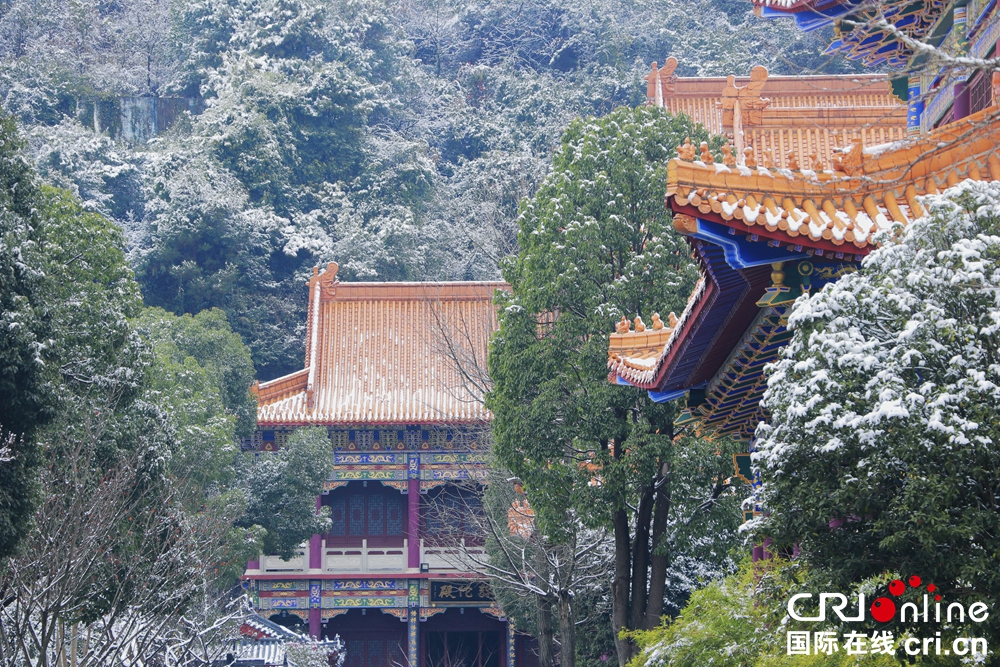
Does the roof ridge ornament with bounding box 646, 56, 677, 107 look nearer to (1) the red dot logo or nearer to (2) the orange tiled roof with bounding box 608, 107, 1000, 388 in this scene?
(2) the orange tiled roof with bounding box 608, 107, 1000, 388

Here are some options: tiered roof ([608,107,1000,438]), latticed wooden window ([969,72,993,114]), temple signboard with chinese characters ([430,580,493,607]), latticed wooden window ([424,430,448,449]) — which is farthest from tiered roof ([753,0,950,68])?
temple signboard with chinese characters ([430,580,493,607])

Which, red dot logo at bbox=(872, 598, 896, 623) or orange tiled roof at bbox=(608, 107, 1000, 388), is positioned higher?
orange tiled roof at bbox=(608, 107, 1000, 388)

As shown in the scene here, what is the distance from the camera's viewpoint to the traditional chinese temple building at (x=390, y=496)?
91.3 ft

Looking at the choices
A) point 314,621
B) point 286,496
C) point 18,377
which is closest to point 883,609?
point 18,377

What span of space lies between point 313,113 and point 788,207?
3482 centimetres

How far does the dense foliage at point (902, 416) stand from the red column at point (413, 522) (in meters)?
22.0

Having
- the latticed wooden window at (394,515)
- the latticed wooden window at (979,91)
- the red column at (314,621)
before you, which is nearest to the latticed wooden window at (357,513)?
the latticed wooden window at (394,515)

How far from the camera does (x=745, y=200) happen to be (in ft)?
24.3

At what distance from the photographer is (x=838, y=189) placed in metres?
7.59

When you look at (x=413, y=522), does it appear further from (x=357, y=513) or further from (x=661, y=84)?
(x=661, y=84)

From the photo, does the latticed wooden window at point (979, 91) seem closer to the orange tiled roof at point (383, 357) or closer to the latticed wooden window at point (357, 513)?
the orange tiled roof at point (383, 357)

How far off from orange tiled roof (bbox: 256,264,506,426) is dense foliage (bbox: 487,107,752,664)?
1185 centimetres

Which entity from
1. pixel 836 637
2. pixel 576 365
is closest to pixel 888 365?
pixel 836 637

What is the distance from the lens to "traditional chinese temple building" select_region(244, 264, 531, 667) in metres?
27.8
